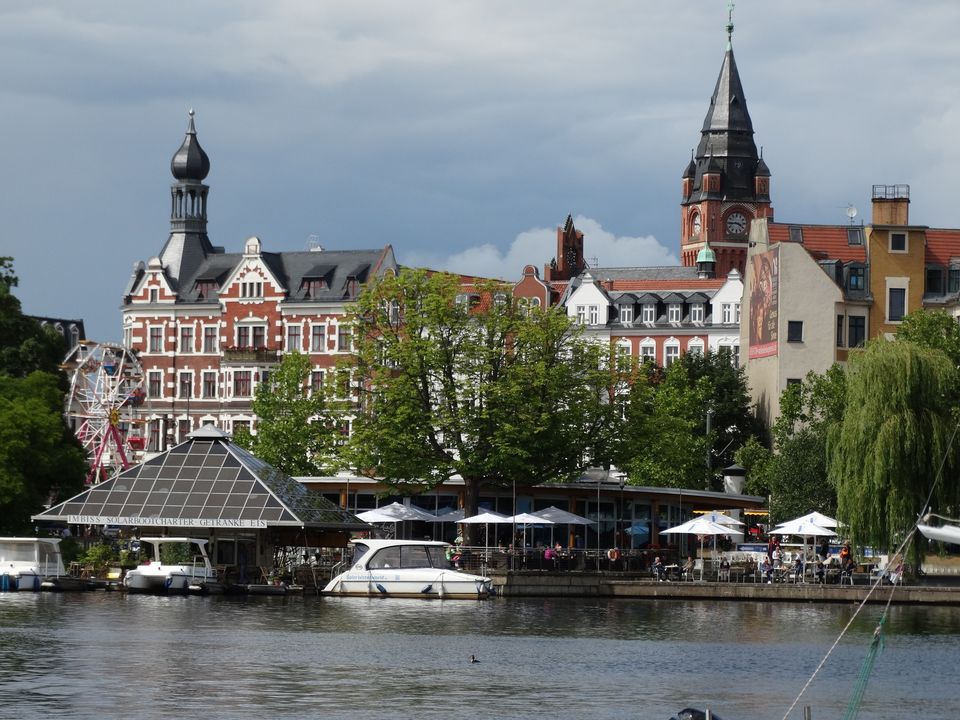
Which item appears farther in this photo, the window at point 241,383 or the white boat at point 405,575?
the window at point 241,383

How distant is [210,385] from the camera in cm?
13325

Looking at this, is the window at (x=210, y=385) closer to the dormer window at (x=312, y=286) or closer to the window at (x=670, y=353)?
the dormer window at (x=312, y=286)

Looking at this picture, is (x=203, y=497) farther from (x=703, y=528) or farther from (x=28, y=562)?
(x=703, y=528)

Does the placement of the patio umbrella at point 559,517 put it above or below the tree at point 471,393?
below

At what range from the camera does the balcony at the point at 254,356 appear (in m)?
131

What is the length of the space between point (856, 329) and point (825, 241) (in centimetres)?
614

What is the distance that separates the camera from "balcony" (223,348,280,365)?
13088cm

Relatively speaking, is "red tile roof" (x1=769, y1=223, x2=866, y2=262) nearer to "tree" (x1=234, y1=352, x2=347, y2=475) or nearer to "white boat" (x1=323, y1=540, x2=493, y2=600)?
"tree" (x1=234, y1=352, x2=347, y2=475)

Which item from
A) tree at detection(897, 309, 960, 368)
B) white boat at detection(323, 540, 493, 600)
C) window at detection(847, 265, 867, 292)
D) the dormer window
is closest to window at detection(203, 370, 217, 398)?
the dormer window

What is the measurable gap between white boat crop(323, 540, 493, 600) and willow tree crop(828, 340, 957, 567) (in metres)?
13.9

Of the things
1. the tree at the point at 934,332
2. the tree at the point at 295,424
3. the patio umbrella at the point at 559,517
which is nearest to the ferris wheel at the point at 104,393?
the tree at the point at 295,424

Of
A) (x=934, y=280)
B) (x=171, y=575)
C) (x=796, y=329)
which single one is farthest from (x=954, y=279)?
(x=171, y=575)

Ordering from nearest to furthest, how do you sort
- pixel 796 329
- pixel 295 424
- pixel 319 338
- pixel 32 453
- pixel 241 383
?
pixel 32 453 < pixel 295 424 < pixel 796 329 < pixel 319 338 < pixel 241 383

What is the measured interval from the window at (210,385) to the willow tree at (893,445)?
63610 millimetres
